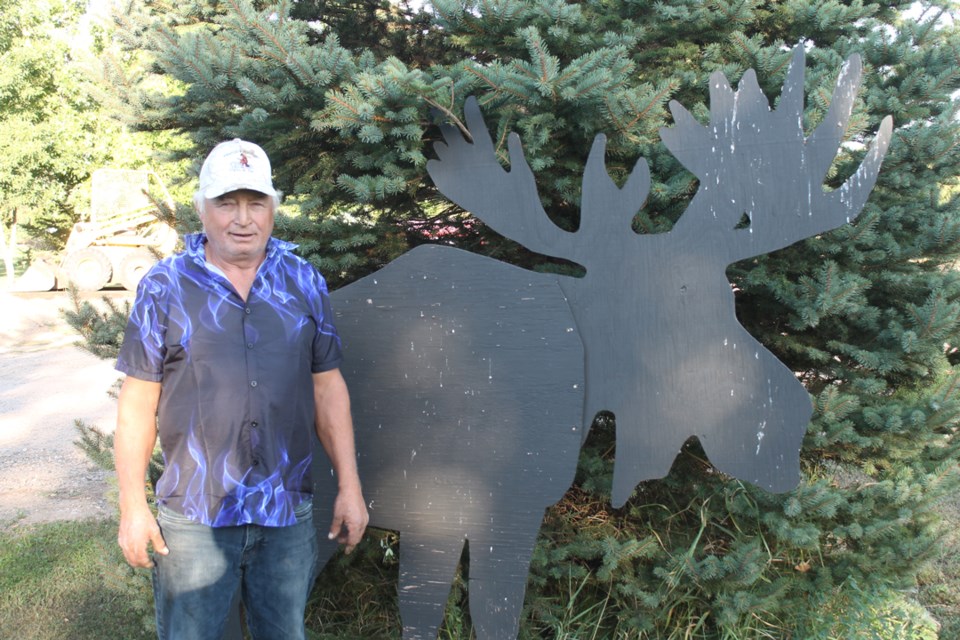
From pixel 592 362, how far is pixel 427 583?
0.93 m

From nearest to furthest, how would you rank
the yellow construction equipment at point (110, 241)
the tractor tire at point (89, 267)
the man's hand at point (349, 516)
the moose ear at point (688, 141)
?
the man's hand at point (349, 516), the moose ear at point (688, 141), the tractor tire at point (89, 267), the yellow construction equipment at point (110, 241)

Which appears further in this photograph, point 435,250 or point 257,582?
point 435,250

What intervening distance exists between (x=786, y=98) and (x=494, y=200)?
1.02m

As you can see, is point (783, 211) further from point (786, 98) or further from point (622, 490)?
point (622, 490)

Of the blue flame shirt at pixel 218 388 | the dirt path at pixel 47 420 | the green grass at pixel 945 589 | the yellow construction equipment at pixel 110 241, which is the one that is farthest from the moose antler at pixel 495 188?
the yellow construction equipment at pixel 110 241

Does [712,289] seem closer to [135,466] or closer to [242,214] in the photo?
[242,214]

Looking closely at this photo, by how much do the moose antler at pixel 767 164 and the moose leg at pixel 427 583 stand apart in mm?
1336

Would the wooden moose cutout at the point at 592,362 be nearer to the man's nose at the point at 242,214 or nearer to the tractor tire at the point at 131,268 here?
the man's nose at the point at 242,214

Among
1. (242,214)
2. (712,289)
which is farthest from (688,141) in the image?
(242,214)

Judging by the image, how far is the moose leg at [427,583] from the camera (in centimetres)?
262

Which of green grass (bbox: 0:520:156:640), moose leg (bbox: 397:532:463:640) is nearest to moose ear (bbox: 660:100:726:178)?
moose leg (bbox: 397:532:463:640)

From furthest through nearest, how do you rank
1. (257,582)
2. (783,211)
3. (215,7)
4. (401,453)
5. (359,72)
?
(215,7)
(359,72)
(401,453)
(783,211)
(257,582)

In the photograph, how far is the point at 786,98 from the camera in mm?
2512

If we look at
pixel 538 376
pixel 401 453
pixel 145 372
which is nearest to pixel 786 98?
pixel 538 376
